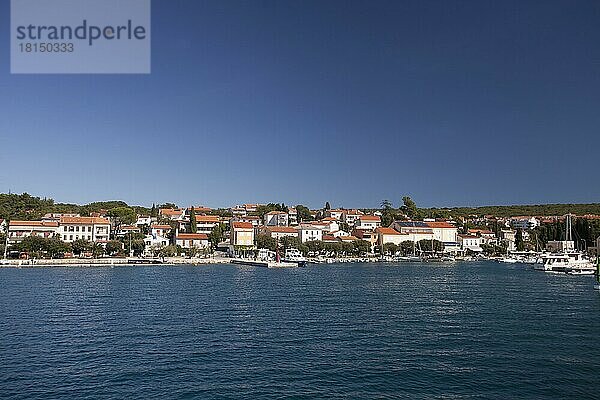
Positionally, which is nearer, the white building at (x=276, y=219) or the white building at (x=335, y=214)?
the white building at (x=276, y=219)

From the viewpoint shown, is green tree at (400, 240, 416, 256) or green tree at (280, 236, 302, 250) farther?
green tree at (400, 240, 416, 256)

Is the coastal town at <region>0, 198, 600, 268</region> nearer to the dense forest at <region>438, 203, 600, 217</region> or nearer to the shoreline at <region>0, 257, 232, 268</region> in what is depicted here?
the shoreline at <region>0, 257, 232, 268</region>

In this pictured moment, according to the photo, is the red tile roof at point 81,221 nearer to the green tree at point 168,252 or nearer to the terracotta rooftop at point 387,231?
the green tree at point 168,252

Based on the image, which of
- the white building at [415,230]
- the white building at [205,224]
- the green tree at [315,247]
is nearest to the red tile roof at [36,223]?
the white building at [205,224]

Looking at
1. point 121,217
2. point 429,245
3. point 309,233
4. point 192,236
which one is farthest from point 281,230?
point 121,217

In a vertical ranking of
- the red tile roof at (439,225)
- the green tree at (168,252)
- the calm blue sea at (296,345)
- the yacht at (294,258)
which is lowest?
the calm blue sea at (296,345)

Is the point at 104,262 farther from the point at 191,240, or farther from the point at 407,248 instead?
the point at 407,248

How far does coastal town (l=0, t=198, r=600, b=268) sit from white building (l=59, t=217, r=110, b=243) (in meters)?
0.09

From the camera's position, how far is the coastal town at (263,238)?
49.9 m

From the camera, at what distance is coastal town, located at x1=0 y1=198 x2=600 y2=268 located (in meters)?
49.9

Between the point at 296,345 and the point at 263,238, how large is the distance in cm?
4464

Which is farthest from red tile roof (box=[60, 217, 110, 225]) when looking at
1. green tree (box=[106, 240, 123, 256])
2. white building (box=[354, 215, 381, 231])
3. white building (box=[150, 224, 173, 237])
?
white building (box=[354, 215, 381, 231])

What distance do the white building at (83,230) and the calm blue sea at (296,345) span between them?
29466mm

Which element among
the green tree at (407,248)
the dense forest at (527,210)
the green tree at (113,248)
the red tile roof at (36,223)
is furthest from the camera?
the dense forest at (527,210)
